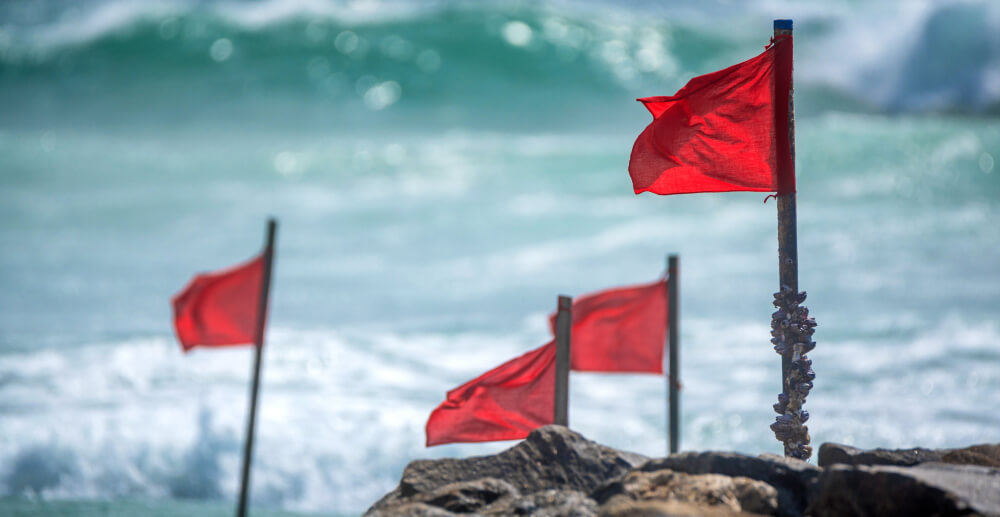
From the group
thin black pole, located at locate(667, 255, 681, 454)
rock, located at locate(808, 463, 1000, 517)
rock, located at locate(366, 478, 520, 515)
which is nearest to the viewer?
rock, located at locate(808, 463, 1000, 517)

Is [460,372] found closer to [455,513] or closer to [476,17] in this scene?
[455,513]

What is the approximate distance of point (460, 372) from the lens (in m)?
17.5

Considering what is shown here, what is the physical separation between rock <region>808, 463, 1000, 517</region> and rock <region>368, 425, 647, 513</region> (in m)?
1.11

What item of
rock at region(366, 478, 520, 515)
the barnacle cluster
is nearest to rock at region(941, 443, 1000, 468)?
the barnacle cluster

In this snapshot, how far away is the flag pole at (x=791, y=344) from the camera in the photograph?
575cm

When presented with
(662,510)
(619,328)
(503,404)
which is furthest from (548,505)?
(619,328)

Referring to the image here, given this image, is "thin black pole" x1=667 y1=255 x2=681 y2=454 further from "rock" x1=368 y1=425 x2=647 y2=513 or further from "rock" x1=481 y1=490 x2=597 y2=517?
"rock" x1=481 y1=490 x2=597 y2=517

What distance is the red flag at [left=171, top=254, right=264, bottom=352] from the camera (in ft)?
32.0

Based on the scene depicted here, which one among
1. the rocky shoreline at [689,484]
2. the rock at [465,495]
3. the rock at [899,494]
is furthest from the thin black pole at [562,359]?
the rock at [899,494]

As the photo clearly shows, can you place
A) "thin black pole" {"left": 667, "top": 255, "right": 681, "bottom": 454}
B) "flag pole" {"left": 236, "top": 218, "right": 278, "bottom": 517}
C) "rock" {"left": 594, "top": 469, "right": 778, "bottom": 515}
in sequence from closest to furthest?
"rock" {"left": 594, "top": 469, "right": 778, "bottom": 515} → "thin black pole" {"left": 667, "top": 255, "right": 681, "bottom": 454} → "flag pole" {"left": 236, "top": 218, "right": 278, "bottom": 517}

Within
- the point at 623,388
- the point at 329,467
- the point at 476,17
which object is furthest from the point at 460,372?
the point at 476,17

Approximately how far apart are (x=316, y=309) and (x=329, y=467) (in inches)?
354

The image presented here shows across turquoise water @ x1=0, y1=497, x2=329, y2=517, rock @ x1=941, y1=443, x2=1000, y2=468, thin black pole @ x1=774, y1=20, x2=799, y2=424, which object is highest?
thin black pole @ x1=774, y1=20, x2=799, y2=424

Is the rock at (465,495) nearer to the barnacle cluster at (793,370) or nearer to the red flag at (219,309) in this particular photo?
the barnacle cluster at (793,370)
